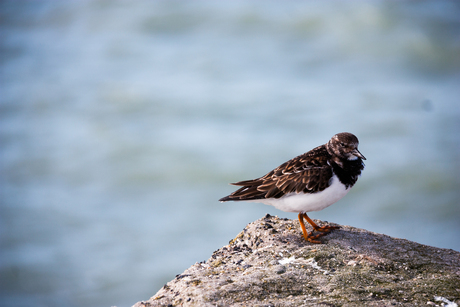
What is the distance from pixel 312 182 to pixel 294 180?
10.6 inches

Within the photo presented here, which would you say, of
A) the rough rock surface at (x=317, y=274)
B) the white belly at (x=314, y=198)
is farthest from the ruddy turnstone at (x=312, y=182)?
the rough rock surface at (x=317, y=274)

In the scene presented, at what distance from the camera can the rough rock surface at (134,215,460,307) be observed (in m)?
4.75

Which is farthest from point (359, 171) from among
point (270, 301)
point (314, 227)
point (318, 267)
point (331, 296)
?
point (270, 301)

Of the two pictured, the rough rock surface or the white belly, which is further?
the white belly

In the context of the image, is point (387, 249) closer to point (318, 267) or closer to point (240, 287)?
point (318, 267)

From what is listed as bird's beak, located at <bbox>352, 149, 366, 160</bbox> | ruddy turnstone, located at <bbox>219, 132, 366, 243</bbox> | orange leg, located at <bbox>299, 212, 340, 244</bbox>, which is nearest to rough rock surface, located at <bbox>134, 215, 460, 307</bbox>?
orange leg, located at <bbox>299, 212, 340, 244</bbox>

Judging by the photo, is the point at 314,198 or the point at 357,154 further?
the point at 357,154

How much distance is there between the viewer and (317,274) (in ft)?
17.2

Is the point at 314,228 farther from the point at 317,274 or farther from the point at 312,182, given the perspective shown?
the point at 317,274

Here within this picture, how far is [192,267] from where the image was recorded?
5.84 metres

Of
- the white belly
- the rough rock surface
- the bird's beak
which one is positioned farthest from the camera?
the bird's beak

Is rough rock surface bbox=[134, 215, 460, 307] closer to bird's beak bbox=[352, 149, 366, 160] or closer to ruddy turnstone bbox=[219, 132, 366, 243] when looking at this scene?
ruddy turnstone bbox=[219, 132, 366, 243]

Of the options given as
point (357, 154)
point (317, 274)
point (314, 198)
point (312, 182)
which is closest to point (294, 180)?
point (312, 182)

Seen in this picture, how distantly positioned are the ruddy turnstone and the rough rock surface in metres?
0.49
